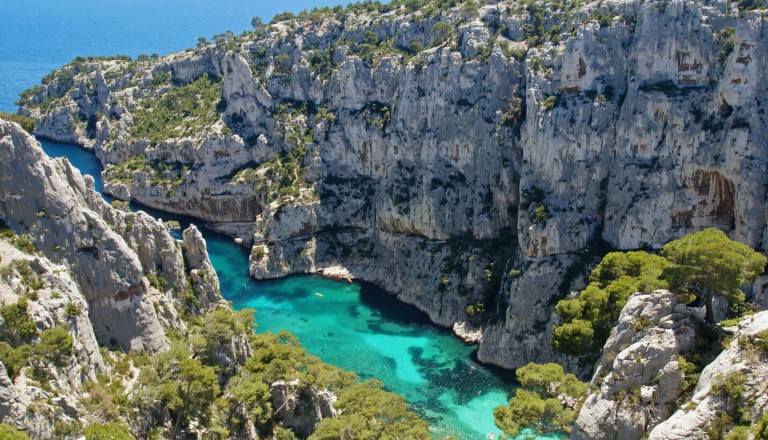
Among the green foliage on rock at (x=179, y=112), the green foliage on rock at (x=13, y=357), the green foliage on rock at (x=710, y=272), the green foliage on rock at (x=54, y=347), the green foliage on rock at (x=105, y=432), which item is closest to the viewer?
the green foliage on rock at (x=105, y=432)

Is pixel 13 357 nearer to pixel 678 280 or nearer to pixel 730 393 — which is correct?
pixel 730 393

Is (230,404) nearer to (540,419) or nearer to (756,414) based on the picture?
(540,419)

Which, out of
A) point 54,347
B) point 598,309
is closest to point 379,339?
point 598,309

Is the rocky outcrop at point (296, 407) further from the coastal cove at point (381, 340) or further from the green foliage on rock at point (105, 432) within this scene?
the coastal cove at point (381, 340)

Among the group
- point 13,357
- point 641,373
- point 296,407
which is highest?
point 13,357

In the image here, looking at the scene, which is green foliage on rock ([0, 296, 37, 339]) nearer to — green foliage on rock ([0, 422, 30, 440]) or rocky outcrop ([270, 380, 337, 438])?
green foliage on rock ([0, 422, 30, 440])

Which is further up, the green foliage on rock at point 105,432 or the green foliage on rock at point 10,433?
the green foliage on rock at point 10,433

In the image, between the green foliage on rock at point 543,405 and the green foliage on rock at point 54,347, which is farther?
the green foliage on rock at point 543,405

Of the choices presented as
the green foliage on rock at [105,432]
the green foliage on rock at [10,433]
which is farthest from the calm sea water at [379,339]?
the green foliage on rock at [10,433]
